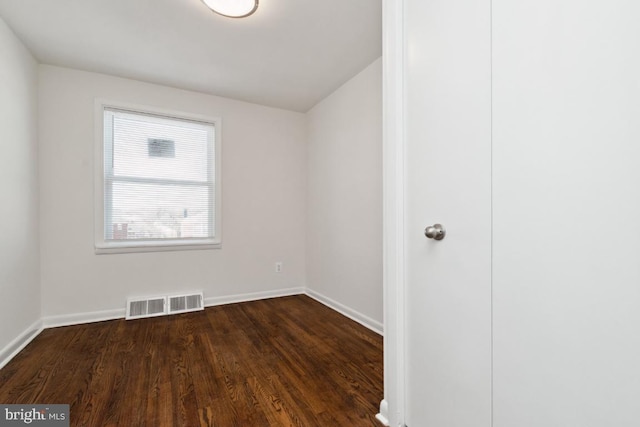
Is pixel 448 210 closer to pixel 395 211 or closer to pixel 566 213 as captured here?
pixel 395 211

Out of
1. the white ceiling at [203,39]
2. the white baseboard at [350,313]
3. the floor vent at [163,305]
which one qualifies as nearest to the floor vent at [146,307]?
the floor vent at [163,305]

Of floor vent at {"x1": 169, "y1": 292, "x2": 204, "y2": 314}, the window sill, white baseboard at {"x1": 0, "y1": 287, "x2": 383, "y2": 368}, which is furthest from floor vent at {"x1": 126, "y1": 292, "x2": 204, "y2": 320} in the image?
the window sill

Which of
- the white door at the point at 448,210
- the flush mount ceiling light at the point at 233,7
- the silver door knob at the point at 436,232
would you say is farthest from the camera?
the flush mount ceiling light at the point at 233,7

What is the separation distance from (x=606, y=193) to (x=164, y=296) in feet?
11.2

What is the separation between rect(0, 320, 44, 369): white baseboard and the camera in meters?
1.97

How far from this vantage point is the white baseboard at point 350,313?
2526 millimetres

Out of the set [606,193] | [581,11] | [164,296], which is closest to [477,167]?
[606,193]

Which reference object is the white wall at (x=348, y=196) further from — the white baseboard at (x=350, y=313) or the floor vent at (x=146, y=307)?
the floor vent at (x=146, y=307)

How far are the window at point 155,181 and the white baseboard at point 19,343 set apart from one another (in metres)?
0.76

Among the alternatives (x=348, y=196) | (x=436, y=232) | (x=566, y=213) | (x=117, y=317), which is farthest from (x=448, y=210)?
(x=117, y=317)

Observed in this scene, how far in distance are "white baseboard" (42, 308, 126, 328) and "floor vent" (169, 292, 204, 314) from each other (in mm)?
439

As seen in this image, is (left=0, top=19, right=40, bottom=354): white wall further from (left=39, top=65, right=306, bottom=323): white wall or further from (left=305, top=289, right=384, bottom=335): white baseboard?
(left=305, top=289, right=384, bottom=335): white baseboard

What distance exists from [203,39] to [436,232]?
7.49ft

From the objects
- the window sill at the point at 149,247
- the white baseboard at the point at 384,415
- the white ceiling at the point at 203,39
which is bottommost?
the white baseboard at the point at 384,415
